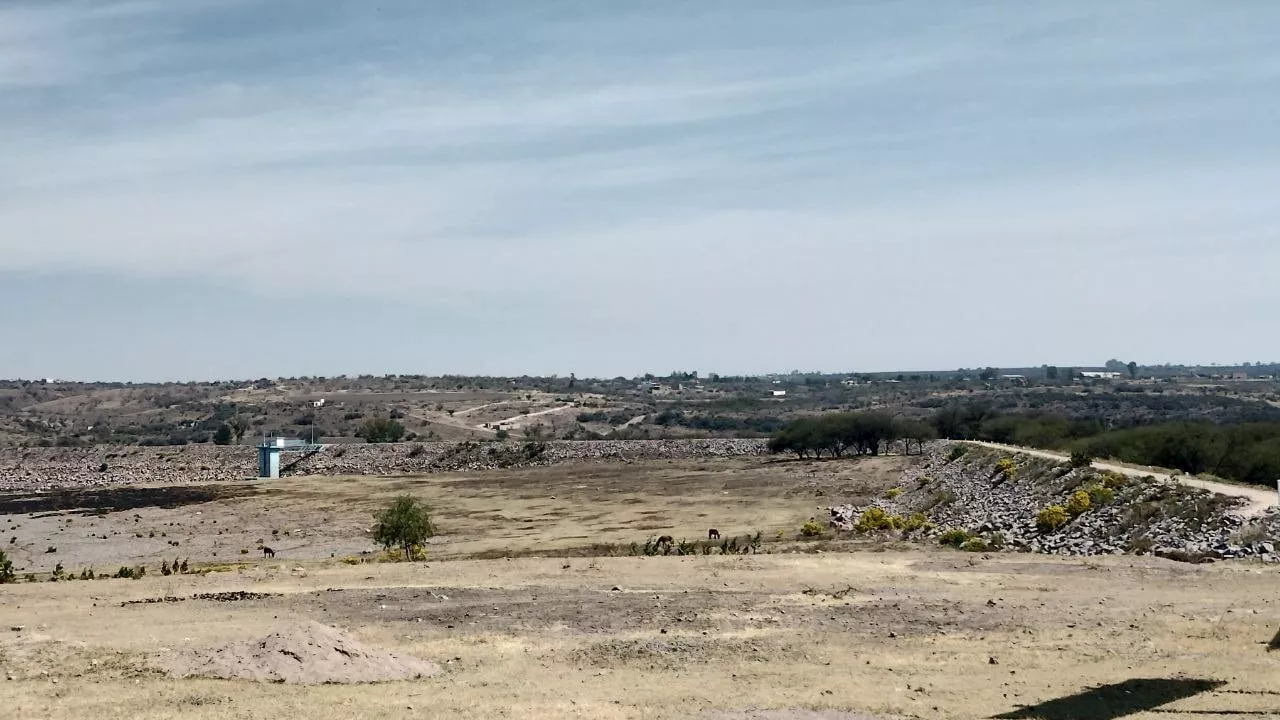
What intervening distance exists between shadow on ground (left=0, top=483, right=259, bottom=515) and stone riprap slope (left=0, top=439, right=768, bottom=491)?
351 inches

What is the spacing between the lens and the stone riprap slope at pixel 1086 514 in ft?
101

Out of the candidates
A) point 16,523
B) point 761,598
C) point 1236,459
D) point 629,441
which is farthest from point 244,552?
point 629,441

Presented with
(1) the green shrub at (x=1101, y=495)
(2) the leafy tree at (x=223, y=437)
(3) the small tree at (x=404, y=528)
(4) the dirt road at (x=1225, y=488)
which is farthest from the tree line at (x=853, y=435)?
(2) the leafy tree at (x=223, y=437)

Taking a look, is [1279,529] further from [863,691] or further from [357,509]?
[357,509]

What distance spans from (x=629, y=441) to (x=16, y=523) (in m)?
61.0

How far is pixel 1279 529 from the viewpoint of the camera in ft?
97.3

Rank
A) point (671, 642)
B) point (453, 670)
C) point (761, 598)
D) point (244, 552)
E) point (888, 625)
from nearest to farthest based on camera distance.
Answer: point (453, 670)
point (671, 642)
point (888, 625)
point (761, 598)
point (244, 552)

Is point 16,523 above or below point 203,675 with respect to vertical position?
below

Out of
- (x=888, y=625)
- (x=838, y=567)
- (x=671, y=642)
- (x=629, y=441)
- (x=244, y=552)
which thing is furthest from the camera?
(x=629, y=441)

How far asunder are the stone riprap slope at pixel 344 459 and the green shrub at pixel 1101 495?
218 ft

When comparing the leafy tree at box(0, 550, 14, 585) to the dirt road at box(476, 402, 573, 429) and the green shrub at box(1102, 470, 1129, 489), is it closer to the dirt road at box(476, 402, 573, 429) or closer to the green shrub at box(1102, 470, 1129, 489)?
the green shrub at box(1102, 470, 1129, 489)

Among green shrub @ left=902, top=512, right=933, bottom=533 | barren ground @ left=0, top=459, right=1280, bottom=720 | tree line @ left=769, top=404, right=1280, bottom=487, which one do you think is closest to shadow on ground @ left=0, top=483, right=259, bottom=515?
tree line @ left=769, top=404, right=1280, bottom=487

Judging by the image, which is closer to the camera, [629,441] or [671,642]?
[671,642]

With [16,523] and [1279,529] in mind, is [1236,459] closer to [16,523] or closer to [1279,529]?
[1279,529]
